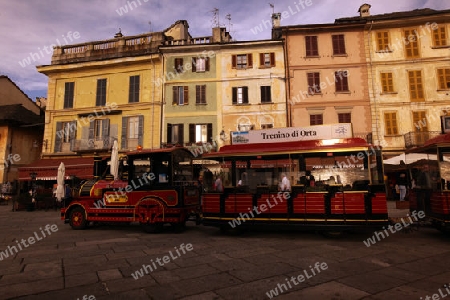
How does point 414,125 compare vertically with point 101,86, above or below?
below

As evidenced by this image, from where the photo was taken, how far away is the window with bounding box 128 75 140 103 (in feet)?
75.9

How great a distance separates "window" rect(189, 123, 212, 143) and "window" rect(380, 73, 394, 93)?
13.4 meters

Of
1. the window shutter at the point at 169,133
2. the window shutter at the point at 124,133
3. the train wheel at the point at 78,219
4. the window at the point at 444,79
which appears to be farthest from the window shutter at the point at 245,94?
the train wheel at the point at 78,219

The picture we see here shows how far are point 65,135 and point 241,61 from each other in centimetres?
1617

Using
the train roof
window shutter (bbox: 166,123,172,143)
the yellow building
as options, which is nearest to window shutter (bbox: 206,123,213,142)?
window shutter (bbox: 166,123,172,143)

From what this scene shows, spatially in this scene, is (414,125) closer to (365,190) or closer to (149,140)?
(365,190)

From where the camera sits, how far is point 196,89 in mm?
22656

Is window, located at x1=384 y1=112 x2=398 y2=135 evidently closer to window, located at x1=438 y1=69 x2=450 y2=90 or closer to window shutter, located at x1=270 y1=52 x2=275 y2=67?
window, located at x1=438 y1=69 x2=450 y2=90

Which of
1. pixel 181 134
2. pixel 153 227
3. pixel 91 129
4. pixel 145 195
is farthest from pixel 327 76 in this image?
pixel 91 129

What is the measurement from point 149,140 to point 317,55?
14877mm

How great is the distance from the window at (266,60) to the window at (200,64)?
4.39 metres

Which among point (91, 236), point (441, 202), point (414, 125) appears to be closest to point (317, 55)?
point (414, 125)

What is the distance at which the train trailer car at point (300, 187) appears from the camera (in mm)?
7844

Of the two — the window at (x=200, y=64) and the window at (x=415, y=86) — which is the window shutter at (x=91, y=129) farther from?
the window at (x=415, y=86)
